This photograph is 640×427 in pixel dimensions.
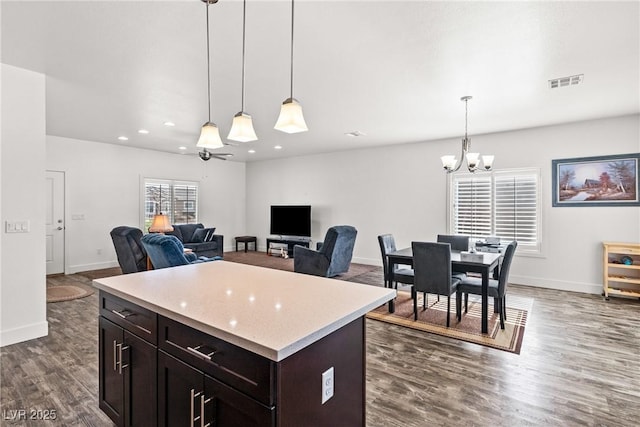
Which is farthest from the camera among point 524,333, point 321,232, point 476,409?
point 321,232

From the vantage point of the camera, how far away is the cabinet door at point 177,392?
51.8 inches

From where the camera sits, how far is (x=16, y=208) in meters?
3.27

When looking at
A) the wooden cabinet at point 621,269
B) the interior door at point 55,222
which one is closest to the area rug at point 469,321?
the wooden cabinet at point 621,269

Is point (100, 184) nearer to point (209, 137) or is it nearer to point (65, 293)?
point (65, 293)

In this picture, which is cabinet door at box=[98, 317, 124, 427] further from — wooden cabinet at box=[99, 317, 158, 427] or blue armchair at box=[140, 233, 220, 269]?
blue armchair at box=[140, 233, 220, 269]

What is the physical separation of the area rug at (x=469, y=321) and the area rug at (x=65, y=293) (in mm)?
4268

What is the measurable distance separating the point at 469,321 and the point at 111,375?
358cm

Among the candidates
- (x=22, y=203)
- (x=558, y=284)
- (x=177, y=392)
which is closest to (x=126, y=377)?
(x=177, y=392)

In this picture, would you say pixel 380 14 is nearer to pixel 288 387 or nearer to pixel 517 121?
pixel 288 387

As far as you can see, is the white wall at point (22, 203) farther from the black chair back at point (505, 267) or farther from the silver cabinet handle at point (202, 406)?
the black chair back at point (505, 267)

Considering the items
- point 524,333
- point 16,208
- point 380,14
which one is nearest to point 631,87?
point 524,333

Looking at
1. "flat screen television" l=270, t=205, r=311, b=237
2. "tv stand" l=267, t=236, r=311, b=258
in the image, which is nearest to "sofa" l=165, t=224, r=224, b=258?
"tv stand" l=267, t=236, r=311, b=258

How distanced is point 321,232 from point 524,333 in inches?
212

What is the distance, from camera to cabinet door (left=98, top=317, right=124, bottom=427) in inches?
71.2
